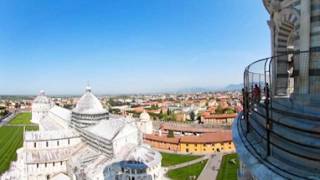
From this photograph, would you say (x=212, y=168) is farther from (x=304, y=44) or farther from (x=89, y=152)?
(x=304, y=44)

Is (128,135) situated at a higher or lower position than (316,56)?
lower

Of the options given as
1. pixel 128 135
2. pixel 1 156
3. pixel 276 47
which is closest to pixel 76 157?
pixel 128 135

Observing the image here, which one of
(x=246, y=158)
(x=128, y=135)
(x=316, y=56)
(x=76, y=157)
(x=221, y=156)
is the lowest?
(x=221, y=156)

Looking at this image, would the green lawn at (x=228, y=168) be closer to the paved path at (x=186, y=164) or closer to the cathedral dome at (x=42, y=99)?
the paved path at (x=186, y=164)

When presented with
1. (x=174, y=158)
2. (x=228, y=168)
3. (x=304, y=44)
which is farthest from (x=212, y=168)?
(x=304, y=44)

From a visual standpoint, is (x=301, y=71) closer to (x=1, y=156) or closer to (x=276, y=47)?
(x=276, y=47)

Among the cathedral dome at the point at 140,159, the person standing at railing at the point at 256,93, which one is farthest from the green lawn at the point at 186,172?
the person standing at railing at the point at 256,93
